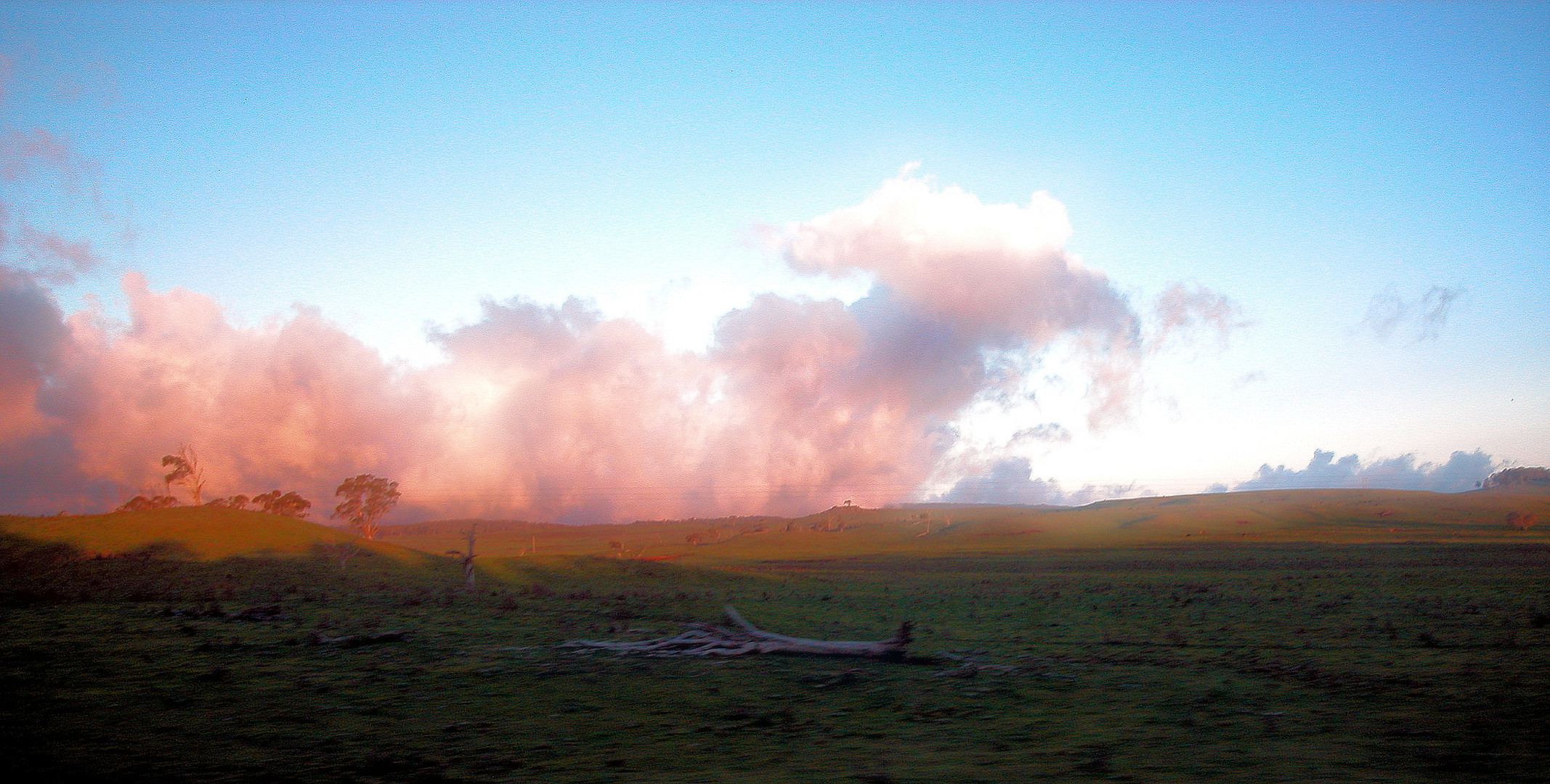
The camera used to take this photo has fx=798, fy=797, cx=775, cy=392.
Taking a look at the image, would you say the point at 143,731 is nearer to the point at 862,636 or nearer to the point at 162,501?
the point at 862,636

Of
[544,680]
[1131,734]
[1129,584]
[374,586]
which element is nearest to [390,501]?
[374,586]

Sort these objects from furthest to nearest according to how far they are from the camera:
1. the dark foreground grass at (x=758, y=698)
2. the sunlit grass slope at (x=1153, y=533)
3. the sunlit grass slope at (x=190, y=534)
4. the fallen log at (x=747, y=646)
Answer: the sunlit grass slope at (x=1153, y=533)
the sunlit grass slope at (x=190, y=534)
the fallen log at (x=747, y=646)
the dark foreground grass at (x=758, y=698)

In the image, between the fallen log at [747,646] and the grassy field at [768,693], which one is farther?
the fallen log at [747,646]

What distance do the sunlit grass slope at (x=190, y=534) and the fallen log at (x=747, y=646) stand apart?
51.0 meters

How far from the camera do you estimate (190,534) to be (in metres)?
62.9

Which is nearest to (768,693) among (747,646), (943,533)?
(747,646)

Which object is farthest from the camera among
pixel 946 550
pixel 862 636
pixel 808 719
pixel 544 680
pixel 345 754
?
pixel 946 550

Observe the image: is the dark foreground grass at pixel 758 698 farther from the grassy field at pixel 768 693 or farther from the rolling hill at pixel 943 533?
the rolling hill at pixel 943 533

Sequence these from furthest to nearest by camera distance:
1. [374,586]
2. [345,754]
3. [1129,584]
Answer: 1. [1129,584]
2. [374,586]
3. [345,754]

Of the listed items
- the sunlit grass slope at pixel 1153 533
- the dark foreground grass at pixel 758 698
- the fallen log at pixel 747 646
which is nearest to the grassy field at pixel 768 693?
the dark foreground grass at pixel 758 698

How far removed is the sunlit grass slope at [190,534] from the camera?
2275 inches

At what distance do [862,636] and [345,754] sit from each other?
16.4 metres

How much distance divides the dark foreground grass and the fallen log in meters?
0.29

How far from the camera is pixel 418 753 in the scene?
8.59 m
